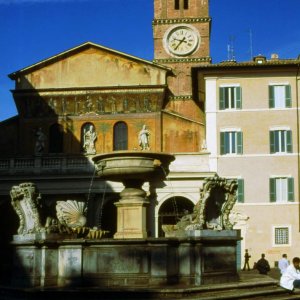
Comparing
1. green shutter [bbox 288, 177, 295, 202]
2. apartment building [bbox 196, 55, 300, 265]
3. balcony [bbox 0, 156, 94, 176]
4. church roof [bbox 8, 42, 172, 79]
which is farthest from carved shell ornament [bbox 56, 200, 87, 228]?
church roof [bbox 8, 42, 172, 79]

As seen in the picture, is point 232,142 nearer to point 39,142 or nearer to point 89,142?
point 89,142

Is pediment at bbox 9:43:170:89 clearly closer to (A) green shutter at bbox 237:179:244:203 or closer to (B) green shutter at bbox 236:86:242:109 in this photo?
(B) green shutter at bbox 236:86:242:109

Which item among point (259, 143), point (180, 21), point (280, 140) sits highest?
point (180, 21)

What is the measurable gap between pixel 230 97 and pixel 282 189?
16.7 ft

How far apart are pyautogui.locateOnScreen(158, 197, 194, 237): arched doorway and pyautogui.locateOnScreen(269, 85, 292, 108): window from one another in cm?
661

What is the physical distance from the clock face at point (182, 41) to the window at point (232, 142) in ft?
70.4

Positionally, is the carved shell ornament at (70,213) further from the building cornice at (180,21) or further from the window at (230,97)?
the building cornice at (180,21)

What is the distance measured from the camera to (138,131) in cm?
4072

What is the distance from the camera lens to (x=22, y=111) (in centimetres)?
4191

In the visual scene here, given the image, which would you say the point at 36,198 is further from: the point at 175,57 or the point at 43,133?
the point at 175,57

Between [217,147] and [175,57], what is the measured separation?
21.6 metres

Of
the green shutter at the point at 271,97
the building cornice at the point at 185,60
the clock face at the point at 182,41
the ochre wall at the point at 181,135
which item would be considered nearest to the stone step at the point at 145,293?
the green shutter at the point at 271,97

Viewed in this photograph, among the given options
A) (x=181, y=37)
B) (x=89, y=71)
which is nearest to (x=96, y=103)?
(x=89, y=71)

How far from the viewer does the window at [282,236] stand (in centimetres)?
3300
